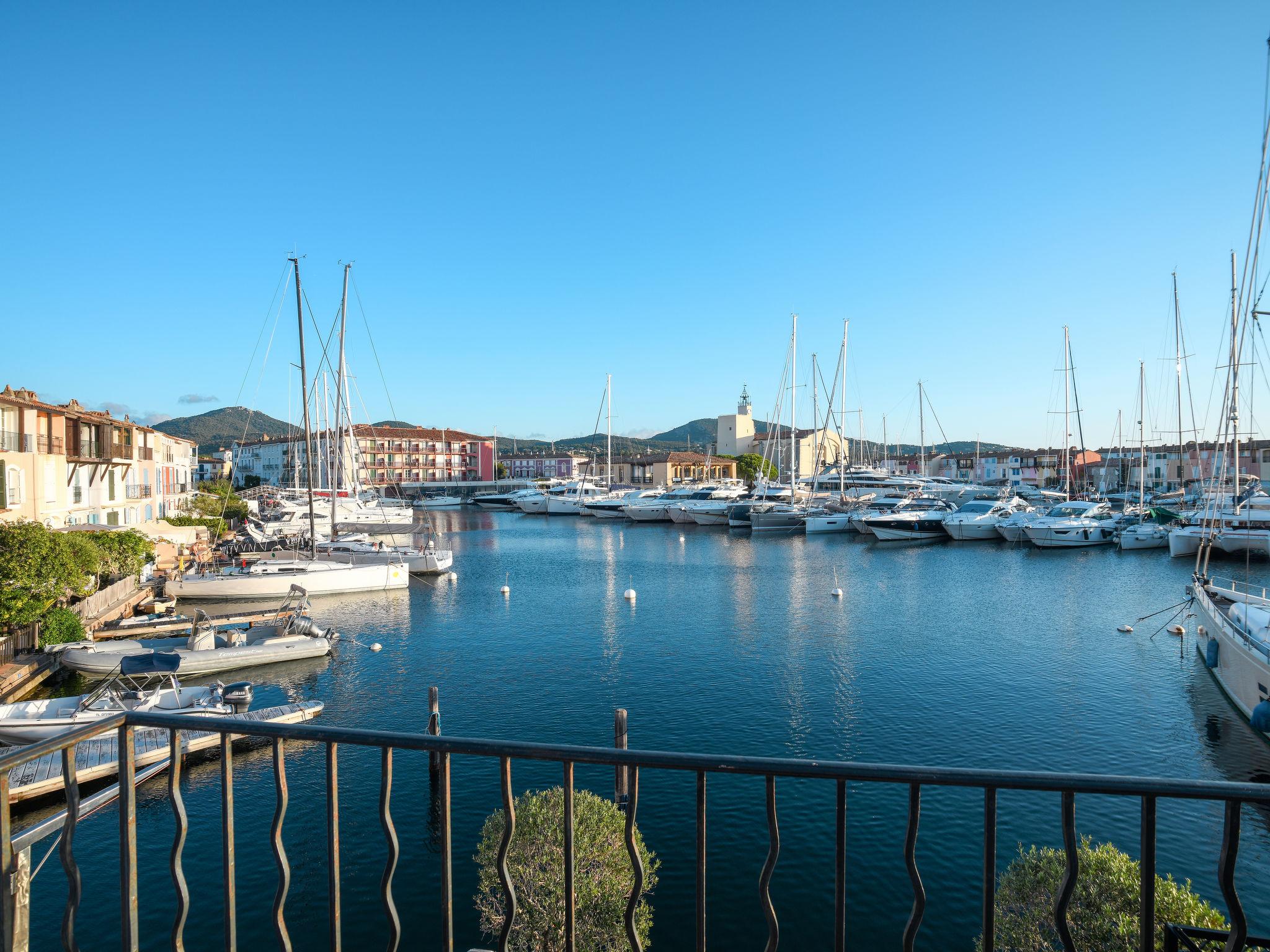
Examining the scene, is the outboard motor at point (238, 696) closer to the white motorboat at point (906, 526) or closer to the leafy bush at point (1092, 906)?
the leafy bush at point (1092, 906)

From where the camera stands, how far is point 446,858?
2.98m

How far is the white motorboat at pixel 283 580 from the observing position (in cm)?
3138

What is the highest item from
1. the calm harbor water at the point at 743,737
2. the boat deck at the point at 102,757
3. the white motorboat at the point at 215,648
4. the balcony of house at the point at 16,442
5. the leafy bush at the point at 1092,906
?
the balcony of house at the point at 16,442

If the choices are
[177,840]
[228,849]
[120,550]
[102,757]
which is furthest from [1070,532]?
[177,840]

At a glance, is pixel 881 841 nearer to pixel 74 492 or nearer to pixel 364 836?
pixel 364 836

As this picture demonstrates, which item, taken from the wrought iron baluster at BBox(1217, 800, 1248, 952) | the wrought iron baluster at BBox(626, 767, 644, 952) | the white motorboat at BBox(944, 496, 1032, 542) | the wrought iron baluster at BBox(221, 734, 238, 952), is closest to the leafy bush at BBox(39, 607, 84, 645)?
the wrought iron baluster at BBox(221, 734, 238, 952)

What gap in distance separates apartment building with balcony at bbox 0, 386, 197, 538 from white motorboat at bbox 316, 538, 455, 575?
10.0 metres

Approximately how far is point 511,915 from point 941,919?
9.73m

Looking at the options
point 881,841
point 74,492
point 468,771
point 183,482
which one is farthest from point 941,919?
point 183,482

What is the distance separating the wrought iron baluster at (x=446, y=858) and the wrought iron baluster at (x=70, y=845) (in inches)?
47.4

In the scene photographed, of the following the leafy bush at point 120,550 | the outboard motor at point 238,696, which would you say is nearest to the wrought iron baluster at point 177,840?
the outboard motor at point 238,696

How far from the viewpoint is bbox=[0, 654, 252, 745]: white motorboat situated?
14.8m

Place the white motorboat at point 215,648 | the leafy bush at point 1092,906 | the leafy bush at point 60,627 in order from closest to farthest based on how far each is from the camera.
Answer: the leafy bush at point 1092,906 < the white motorboat at point 215,648 < the leafy bush at point 60,627

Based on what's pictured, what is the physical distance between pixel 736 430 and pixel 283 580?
434 ft
